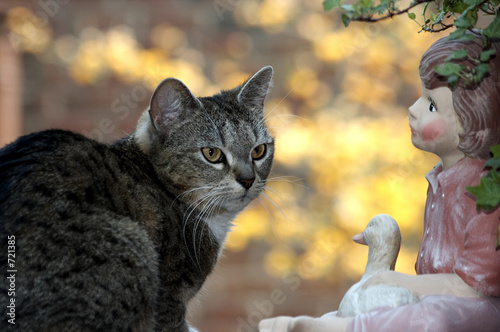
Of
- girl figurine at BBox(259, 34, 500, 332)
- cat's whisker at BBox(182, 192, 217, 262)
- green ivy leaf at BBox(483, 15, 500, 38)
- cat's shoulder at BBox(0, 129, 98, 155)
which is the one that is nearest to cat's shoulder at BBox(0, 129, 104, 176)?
cat's shoulder at BBox(0, 129, 98, 155)

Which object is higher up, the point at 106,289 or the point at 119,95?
Result: the point at 119,95

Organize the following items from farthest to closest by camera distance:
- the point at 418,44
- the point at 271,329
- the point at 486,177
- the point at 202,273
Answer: the point at 418,44, the point at 202,273, the point at 271,329, the point at 486,177

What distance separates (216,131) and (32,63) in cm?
222

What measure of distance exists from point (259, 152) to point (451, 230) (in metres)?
0.86

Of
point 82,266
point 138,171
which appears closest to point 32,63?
point 138,171

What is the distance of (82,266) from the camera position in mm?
1359

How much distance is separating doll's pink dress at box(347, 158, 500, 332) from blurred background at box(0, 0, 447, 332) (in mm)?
2102

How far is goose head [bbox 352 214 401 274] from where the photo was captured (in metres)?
1.27

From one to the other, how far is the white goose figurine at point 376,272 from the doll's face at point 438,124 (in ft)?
0.62

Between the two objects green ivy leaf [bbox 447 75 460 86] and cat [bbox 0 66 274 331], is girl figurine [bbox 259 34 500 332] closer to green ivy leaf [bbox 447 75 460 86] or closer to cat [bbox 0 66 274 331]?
green ivy leaf [bbox 447 75 460 86]

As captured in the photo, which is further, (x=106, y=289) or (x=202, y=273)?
(x=202, y=273)

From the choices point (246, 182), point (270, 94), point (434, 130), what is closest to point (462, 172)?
point (434, 130)

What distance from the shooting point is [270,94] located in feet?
11.5

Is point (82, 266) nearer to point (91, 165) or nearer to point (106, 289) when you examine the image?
point (106, 289)
